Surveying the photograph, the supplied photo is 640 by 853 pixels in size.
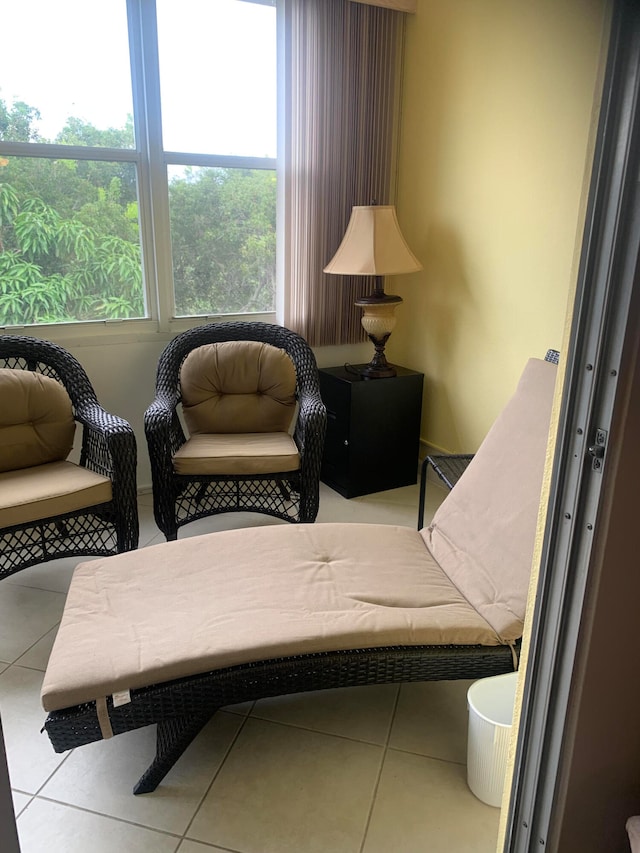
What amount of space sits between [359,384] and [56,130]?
1732mm

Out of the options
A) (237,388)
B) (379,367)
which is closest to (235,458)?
(237,388)

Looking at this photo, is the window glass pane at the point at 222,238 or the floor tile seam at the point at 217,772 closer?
the floor tile seam at the point at 217,772

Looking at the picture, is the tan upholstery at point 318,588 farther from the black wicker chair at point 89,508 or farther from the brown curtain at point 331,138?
the brown curtain at point 331,138

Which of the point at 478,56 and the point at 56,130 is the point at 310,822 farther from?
the point at 478,56

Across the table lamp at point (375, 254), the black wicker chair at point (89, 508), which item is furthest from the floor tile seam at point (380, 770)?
the table lamp at point (375, 254)

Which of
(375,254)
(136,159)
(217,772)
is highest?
(136,159)

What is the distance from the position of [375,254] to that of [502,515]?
1525mm

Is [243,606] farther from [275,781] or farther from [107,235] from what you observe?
[107,235]

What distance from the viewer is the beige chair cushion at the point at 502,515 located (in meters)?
1.68

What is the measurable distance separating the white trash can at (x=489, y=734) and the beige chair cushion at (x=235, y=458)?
4.04 feet

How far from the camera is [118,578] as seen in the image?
5.82 feet

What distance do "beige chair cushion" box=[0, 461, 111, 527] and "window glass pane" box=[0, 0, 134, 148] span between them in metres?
1.43

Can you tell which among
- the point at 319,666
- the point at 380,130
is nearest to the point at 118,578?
the point at 319,666

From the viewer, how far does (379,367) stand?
3213 mm
